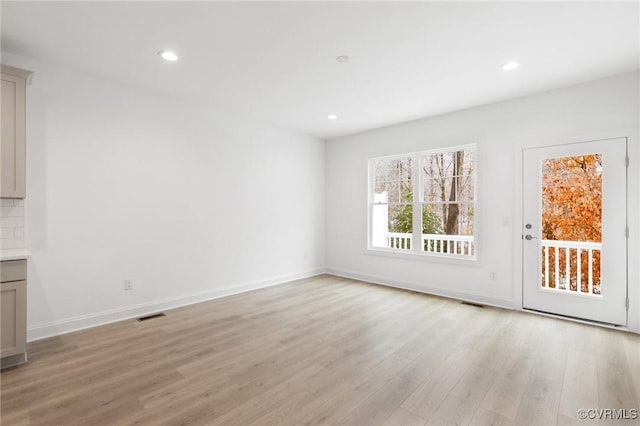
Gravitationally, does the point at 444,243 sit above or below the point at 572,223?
below

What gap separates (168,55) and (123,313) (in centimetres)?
292

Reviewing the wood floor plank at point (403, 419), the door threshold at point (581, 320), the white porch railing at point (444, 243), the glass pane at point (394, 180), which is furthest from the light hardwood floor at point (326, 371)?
the glass pane at point (394, 180)

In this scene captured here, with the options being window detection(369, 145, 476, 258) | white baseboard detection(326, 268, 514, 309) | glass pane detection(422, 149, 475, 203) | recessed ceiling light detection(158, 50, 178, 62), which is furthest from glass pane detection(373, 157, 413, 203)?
recessed ceiling light detection(158, 50, 178, 62)

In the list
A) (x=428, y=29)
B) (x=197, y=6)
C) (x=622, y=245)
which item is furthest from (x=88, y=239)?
(x=622, y=245)

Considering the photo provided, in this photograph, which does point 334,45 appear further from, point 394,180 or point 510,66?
point 394,180

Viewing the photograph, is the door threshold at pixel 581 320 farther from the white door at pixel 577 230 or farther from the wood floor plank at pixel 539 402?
the wood floor plank at pixel 539 402

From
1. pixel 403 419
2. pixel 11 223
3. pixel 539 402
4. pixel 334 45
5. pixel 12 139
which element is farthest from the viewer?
pixel 11 223

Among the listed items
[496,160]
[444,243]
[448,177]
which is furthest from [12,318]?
[444,243]

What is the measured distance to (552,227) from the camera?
3.65m

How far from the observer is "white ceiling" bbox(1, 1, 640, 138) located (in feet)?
7.22

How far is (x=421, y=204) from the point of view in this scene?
16.0ft

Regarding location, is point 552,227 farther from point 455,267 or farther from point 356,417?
point 356,417

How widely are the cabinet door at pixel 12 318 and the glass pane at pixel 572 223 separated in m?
5.45

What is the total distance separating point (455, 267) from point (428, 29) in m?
3.25
